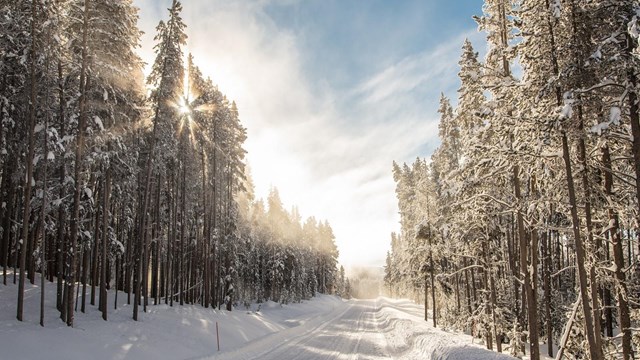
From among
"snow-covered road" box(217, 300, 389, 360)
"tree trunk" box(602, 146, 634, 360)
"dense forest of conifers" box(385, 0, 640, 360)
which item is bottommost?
"snow-covered road" box(217, 300, 389, 360)

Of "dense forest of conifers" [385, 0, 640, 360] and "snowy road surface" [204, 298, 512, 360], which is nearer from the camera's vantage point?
"dense forest of conifers" [385, 0, 640, 360]

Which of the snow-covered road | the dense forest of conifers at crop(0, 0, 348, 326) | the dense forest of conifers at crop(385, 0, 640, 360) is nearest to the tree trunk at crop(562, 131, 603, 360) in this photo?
the dense forest of conifers at crop(385, 0, 640, 360)

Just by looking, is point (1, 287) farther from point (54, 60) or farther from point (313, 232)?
point (313, 232)

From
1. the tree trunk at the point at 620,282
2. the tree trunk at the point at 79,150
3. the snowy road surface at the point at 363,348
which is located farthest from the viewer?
the tree trunk at the point at 79,150

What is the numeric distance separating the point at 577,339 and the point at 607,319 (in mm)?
17311

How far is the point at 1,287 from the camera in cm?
2014

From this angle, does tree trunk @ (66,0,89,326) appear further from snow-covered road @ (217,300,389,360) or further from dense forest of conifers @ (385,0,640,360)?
dense forest of conifers @ (385,0,640,360)

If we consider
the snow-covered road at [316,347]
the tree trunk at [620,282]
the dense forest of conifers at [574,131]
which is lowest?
the snow-covered road at [316,347]

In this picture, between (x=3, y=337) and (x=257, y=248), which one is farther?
(x=257, y=248)

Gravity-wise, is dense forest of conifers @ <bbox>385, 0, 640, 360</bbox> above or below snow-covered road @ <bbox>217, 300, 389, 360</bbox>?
above

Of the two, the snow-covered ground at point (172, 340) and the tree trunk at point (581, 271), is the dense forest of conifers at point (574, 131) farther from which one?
the snow-covered ground at point (172, 340)

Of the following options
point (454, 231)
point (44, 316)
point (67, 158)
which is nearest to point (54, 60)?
point (67, 158)

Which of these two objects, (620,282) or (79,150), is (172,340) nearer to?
(79,150)

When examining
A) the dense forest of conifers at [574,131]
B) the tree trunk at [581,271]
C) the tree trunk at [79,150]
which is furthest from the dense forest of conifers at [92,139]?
the tree trunk at [581,271]
